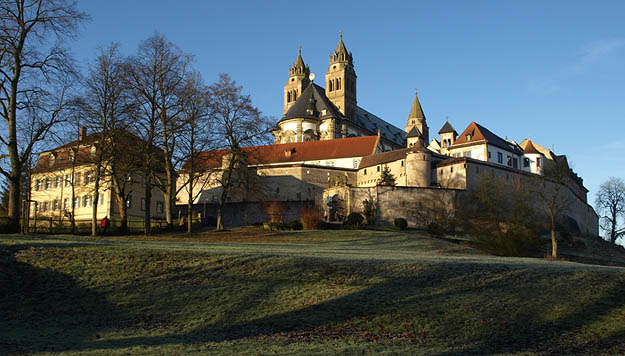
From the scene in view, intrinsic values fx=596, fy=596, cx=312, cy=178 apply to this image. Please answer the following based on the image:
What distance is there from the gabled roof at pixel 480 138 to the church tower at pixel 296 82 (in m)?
50.4

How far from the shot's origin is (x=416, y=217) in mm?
61656

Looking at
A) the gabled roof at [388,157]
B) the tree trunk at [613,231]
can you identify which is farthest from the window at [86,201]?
the tree trunk at [613,231]

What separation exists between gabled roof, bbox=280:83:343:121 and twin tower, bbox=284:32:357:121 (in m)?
10.3

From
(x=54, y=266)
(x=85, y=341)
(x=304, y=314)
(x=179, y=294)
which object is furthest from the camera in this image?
(x=54, y=266)

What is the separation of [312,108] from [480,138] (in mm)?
31830

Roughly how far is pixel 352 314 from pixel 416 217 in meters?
47.0

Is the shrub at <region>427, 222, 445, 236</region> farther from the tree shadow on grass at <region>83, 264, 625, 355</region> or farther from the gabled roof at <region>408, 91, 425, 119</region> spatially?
the gabled roof at <region>408, 91, 425, 119</region>

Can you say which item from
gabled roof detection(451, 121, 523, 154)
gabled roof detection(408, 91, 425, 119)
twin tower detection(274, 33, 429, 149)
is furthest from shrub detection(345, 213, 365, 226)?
gabled roof detection(408, 91, 425, 119)

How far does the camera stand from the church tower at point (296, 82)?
13575 centimetres

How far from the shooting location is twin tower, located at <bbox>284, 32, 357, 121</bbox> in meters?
126

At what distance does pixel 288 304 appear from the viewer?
16.4 m

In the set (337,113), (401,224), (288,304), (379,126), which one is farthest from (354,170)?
(288,304)

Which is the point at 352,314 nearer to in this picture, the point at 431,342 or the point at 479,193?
the point at 431,342

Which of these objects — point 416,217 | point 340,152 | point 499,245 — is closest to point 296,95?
point 340,152
